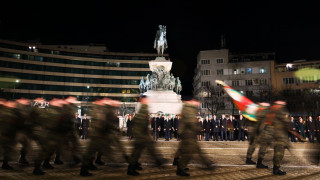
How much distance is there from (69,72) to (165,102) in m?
65.9

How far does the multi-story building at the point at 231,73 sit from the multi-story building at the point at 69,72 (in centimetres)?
2246

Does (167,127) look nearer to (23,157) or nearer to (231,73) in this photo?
(23,157)

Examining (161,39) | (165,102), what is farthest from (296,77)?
(165,102)

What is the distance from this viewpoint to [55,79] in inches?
3282

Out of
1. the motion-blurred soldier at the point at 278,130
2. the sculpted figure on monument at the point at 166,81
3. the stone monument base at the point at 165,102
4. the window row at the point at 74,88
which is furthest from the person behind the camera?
the window row at the point at 74,88

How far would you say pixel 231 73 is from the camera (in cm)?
7406

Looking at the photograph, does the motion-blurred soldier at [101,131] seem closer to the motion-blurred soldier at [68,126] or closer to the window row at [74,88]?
the motion-blurred soldier at [68,126]

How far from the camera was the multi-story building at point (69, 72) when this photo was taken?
77.8 m

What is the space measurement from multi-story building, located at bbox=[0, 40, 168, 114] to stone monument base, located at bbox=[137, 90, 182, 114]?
54.5 meters

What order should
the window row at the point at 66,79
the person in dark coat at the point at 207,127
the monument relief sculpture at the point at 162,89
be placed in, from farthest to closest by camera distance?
the window row at the point at 66,79
the monument relief sculpture at the point at 162,89
the person in dark coat at the point at 207,127

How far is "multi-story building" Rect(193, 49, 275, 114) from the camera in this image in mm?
69750

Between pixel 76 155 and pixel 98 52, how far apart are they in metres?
83.0

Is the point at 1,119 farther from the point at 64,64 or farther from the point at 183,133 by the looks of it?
the point at 64,64

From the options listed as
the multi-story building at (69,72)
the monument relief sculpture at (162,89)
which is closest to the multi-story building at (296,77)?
the multi-story building at (69,72)
